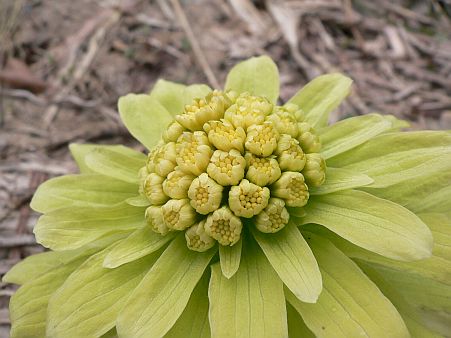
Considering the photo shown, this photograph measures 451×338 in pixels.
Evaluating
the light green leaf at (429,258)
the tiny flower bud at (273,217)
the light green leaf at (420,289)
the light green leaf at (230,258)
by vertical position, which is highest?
the tiny flower bud at (273,217)

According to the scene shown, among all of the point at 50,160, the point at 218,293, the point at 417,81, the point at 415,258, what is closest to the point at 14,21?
the point at 50,160

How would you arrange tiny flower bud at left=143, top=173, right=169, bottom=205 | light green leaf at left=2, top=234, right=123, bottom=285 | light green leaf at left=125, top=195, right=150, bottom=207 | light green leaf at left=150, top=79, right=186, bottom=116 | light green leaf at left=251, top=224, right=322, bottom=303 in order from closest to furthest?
light green leaf at left=251, top=224, right=322, bottom=303 < tiny flower bud at left=143, top=173, right=169, bottom=205 < light green leaf at left=125, top=195, right=150, bottom=207 < light green leaf at left=2, top=234, right=123, bottom=285 < light green leaf at left=150, top=79, right=186, bottom=116

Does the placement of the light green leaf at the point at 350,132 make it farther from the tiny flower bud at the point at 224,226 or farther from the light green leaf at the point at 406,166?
the tiny flower bud at the point at 224,226

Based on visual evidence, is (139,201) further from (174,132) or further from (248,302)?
(248,302)

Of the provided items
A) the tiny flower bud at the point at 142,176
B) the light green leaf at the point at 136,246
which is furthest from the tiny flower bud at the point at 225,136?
the light green leaf at the point at 136,246

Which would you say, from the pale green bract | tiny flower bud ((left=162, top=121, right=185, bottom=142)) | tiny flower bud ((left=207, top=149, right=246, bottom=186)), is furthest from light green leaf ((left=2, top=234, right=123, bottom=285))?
tiny flower bud ((left=207, top=149, right=246, bottom=186))

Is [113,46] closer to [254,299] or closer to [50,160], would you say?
[50,160]

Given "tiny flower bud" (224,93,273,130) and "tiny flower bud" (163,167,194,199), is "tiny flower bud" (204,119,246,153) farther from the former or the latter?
"tiny flower bud" (163,167,194,199)
